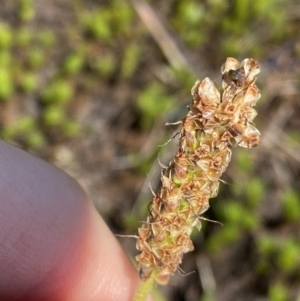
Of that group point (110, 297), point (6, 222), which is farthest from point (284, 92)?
point (6, 222)

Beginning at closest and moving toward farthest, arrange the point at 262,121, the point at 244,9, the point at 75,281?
the point at 75,281, the point at 262,121, the point at 244,9

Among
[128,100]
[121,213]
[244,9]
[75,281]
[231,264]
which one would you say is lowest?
[231,264]

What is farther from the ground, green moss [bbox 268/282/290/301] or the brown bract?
the brown bract

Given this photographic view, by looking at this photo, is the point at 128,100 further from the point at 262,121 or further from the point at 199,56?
the point at 262,121

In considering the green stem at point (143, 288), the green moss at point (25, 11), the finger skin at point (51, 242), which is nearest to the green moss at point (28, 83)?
the green moss at point (25, 11)

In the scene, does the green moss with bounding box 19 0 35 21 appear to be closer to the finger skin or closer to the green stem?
the finger skin

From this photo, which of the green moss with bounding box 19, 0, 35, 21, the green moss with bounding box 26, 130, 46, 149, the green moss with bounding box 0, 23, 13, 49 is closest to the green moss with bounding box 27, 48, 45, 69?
the green moss with bounding box 0, 23, 13, 49
